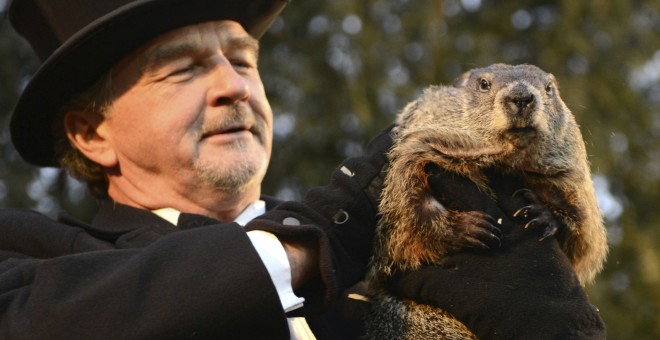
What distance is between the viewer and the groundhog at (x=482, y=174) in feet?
9.62

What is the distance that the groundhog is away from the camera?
9.62 feet

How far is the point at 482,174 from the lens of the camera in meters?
2.98

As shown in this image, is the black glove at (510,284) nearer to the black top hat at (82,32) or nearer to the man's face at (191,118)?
the man's face at (191,118)

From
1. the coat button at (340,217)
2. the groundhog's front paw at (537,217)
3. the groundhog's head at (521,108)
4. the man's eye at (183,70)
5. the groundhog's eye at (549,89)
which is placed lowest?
the coat button at (340,217)

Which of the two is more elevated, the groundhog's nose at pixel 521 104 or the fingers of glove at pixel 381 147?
the groundhog's nose at pixel 521 104

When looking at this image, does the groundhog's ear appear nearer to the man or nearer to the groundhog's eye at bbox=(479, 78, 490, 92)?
the groundhog's eye at bbox=(479, 78, 490, 92)

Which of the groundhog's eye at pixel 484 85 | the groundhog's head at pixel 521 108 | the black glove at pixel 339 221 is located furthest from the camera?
the groundhog's eye at pixel 484 85

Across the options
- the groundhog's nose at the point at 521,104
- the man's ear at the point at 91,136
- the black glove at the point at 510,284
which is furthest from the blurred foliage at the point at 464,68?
the black glove at the point at 510,284

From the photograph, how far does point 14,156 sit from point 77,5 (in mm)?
4887

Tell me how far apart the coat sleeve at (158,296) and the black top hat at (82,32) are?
0.90m

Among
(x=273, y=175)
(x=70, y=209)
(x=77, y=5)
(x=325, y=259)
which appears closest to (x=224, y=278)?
(x=325, y=259)

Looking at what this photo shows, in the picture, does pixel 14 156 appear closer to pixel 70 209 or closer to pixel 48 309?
pixel 70 209

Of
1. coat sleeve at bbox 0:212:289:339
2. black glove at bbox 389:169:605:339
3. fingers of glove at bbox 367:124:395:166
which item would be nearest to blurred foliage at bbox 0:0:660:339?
fingers of glove at bbox 367:124:395:166

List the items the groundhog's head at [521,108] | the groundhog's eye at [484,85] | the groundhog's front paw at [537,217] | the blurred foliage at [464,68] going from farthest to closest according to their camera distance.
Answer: the blurred foliage at [464,68] → the groundhog's eye at [484,85] → the groundhog's head at [521,108] → the groundhog's front paw at [537,217]
